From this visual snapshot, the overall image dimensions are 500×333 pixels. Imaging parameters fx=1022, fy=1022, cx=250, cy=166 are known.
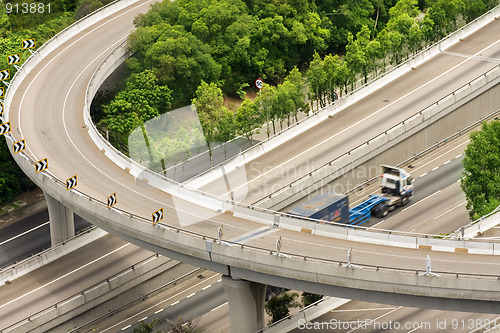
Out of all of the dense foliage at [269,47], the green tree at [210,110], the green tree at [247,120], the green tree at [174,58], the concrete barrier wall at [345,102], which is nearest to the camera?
the concrete barrier wall at [345,102]

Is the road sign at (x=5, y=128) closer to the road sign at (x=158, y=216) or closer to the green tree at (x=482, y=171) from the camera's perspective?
the road sign at (x=158, y=216)

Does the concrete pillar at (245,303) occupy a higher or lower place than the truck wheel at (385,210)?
lower

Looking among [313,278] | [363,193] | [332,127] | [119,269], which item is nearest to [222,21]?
[332,127]

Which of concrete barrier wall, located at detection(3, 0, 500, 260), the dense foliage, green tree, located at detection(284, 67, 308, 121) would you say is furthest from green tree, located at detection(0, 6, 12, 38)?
green tree, located at detection(284, 67, 308, 121)

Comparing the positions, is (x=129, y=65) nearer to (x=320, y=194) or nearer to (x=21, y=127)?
(x=21, y=127)

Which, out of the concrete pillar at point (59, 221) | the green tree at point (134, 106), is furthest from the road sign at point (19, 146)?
the green tree at point (134, 106)
